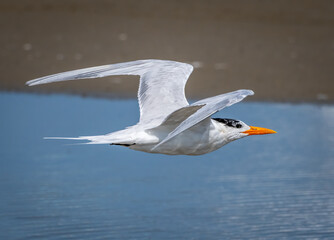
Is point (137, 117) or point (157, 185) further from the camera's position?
point (137, 117)

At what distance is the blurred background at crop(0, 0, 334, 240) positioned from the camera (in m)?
7.33

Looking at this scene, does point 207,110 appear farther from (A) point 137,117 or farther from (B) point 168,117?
(A) point 137,117

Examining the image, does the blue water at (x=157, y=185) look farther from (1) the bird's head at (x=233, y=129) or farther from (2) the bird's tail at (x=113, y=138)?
(2) the bird's tail at (x=113, y=138)

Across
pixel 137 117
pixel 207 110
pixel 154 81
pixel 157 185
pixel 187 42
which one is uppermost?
pixel 187 42

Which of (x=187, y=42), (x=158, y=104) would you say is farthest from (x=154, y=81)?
(x=187, y=42)

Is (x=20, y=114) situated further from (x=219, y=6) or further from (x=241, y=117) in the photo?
(x=219, y=6)

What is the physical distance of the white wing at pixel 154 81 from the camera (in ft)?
21.4

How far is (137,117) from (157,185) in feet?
9.74

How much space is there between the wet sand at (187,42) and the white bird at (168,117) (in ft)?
17.6

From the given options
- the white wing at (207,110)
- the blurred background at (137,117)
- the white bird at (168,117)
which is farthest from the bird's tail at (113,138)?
the blurred background at (137,117)

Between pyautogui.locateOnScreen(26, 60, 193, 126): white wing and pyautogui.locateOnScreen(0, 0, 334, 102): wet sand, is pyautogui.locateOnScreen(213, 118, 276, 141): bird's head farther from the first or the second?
pyautogui.locateOnScreen(0, 0, 334, 102): wet sand

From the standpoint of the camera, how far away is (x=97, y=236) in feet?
22.3

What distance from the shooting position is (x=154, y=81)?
23.4 ft

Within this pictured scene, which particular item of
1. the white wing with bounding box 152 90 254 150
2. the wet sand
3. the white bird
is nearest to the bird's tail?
the white bird
